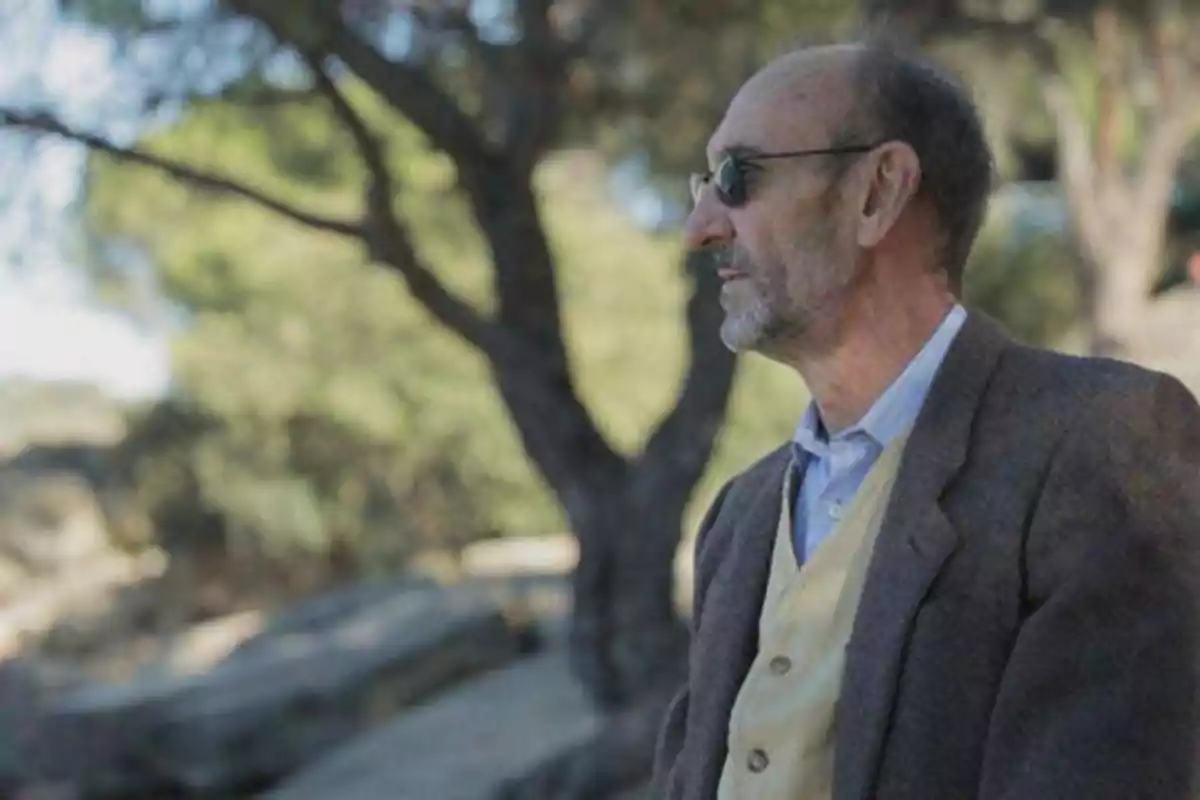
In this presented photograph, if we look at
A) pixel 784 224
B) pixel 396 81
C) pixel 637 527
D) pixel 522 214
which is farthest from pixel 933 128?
pixel 522 214

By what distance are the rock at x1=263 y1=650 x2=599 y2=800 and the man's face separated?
16.7ft

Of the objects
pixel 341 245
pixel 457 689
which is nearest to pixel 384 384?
pixel 341 245

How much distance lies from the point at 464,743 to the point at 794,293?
6.67 metres

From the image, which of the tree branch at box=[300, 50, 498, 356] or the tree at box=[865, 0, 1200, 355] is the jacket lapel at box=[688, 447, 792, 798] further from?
the tree at box=[865, 0, 1200, 355]

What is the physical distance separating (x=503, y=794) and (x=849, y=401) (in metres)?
4.87

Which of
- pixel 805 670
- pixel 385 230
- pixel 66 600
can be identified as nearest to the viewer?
pixel 805 670

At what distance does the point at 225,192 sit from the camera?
6980mm

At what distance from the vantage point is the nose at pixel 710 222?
218cm

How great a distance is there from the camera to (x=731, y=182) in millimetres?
2158

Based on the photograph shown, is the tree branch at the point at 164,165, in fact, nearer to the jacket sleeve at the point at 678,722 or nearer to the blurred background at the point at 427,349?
the blurred background at the point at 427,349

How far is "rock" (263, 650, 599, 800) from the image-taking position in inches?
307

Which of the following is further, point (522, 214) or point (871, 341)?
point (522, 214)

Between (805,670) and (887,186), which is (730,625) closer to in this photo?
(805,670)

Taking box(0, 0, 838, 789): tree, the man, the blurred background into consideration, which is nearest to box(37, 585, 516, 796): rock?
the blurred background
